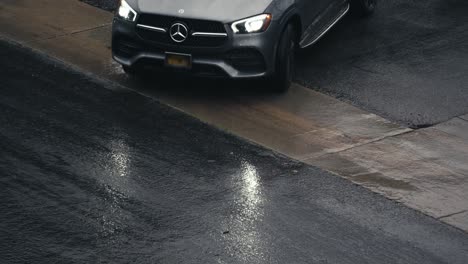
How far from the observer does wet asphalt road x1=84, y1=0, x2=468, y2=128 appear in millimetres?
12859

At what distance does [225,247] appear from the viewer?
Result: 884cm

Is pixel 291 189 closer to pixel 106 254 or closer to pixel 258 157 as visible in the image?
pixel 258 157

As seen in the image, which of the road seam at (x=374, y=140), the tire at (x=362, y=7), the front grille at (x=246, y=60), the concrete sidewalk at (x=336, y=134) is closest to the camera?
the concrete sidewalk at (x=336, y=134)

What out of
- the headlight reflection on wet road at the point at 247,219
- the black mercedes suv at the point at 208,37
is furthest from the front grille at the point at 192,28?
the headlight reflection on wet road at the point at 247,219

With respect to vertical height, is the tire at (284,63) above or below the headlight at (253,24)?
below

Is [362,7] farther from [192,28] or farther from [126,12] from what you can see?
[126,12]

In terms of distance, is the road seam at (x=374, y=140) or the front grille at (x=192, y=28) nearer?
the road seam at (x=374, y=140)

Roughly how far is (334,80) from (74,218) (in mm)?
5305

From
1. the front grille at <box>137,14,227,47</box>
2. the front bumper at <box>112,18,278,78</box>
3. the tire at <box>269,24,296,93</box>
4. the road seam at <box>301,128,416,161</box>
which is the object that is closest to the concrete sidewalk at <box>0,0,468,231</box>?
the road seam at <box>301,128,416,161</box>

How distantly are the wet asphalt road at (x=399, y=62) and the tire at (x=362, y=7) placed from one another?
11 centimetres

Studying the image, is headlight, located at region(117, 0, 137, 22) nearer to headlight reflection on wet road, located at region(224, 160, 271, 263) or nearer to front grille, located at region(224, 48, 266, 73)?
front grille, located at region(224, 48, 266, 73)

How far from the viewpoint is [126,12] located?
12.7m

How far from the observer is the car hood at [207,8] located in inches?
481

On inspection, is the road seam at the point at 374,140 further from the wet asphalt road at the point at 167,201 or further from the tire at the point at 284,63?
the tire at the point at 284,63
